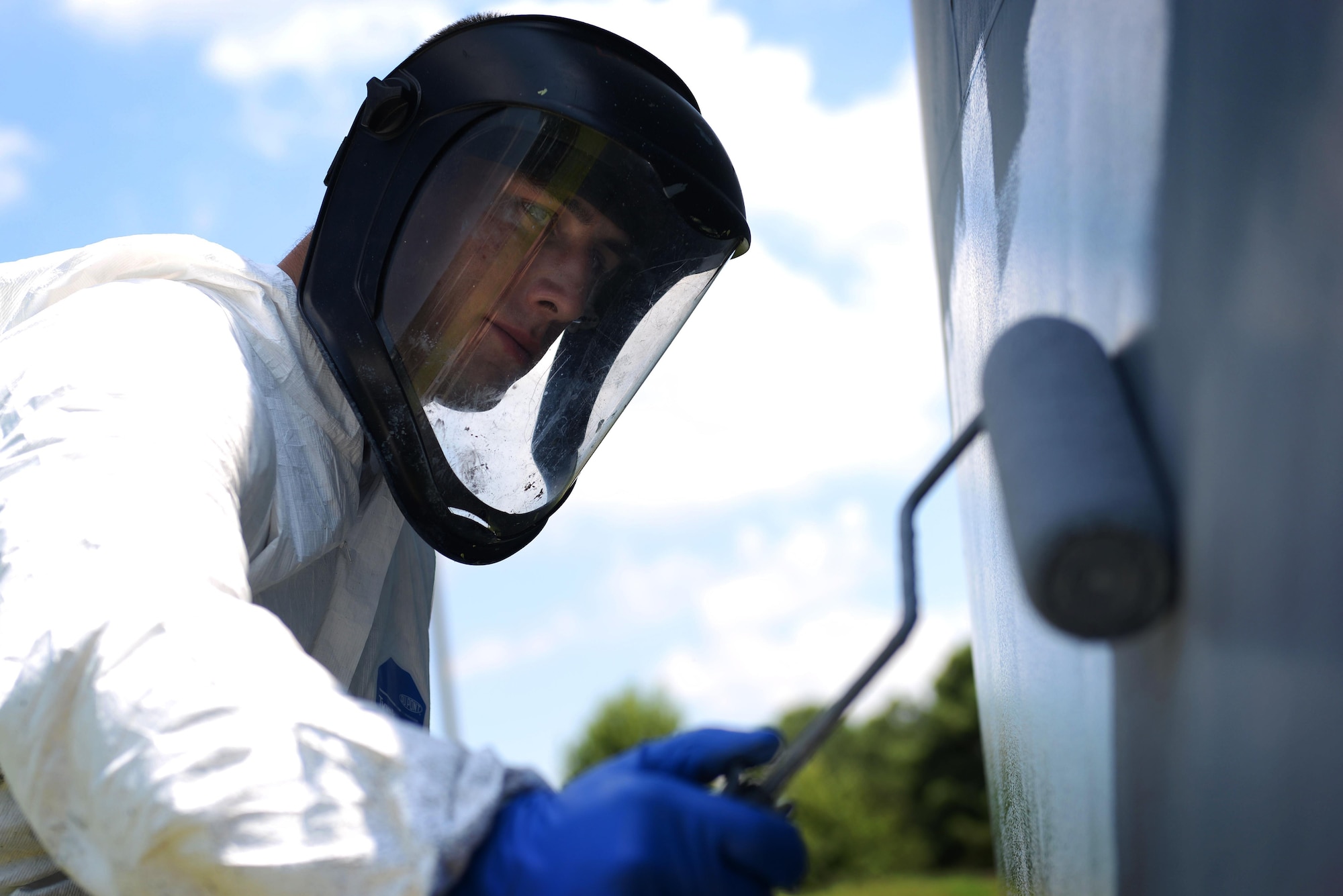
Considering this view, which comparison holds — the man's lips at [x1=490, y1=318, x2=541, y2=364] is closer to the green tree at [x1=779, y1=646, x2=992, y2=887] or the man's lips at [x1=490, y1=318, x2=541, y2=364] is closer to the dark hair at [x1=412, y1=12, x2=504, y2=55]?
the dark hair at [x1=412, y1=12, x2=504, y2=55]

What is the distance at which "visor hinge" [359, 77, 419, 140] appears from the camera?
1.51 m

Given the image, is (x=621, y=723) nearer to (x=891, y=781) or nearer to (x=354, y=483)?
(x=891, y=781)

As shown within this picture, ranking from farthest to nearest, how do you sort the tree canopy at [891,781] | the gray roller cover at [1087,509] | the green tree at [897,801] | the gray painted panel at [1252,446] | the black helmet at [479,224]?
the green tree at [897,801]
the tree canopy at [891,781]
the black helmet at [479,224]
the gray roller cover at [1087,509]
the gray painted panel at [1252,446]

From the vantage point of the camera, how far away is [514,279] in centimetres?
155

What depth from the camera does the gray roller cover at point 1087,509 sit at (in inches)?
25.6

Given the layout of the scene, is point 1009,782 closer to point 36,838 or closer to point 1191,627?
point 1191,627

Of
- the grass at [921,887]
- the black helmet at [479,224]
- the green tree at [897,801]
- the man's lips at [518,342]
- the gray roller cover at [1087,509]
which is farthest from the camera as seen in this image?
the green tree at [897,801]

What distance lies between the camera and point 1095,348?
0.77m

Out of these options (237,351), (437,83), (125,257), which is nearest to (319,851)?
(237,351)

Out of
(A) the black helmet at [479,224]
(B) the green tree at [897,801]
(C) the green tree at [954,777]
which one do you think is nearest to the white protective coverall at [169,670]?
(A) the black helmet at [479,224]

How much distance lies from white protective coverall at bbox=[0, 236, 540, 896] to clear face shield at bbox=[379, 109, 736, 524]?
36 centimetres

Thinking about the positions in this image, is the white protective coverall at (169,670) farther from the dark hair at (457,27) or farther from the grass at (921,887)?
the grass at (921,887)

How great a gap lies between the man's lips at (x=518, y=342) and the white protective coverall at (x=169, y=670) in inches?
17.7

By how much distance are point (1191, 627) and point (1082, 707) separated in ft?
0.72
